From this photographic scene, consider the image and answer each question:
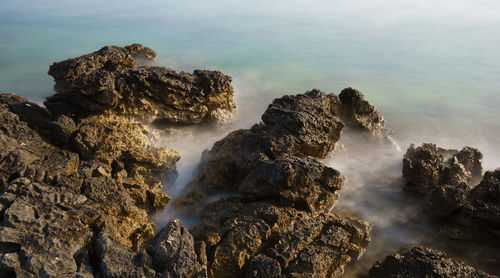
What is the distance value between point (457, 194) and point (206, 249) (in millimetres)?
3751

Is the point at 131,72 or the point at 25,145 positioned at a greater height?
the point at 131,72

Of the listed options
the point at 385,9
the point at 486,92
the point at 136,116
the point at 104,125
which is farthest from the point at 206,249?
the point at 385,9

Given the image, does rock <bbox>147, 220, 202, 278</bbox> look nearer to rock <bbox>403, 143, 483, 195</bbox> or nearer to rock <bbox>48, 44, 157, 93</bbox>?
rock <bbox>403, 143, 483, 195</bbox>

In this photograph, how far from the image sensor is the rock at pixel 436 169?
6.01 metres

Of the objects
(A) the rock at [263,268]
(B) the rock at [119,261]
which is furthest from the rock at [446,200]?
(B) the rock at [119,261]

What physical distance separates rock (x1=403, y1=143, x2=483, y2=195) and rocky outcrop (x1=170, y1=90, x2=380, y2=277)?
141cm

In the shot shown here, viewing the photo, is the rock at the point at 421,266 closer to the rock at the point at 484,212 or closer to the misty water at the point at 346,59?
the misty water at the point at 346,59

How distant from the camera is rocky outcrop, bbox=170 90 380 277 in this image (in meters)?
4.19

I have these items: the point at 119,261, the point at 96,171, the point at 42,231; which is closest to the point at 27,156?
the point at 96,171

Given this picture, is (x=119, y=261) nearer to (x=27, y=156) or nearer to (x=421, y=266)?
(x=27, y=156)

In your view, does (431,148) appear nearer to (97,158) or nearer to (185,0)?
(97,158)

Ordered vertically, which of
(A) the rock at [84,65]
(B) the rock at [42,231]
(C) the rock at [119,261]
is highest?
(A) the rock at [84,65]

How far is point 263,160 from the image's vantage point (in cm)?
520

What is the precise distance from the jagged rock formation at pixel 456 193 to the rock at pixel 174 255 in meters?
3.87
